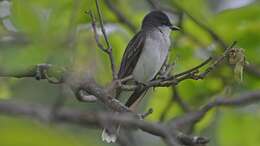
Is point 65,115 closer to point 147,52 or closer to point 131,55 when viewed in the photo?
point 131,55

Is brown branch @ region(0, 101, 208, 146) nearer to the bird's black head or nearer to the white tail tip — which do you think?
the white tail tip

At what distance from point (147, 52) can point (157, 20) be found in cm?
55

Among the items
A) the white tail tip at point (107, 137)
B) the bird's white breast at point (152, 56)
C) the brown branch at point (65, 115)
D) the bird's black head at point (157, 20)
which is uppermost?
the bird's black head at point (157, 20)

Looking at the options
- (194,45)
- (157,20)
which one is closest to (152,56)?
(194,45)

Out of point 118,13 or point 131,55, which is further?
point 118,13

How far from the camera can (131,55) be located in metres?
4.43

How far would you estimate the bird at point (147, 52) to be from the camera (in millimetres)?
4301

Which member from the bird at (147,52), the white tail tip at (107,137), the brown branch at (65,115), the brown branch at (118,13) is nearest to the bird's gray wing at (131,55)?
the bird at (147,52)

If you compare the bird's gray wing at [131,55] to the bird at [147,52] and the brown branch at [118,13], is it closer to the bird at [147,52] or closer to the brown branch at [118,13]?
the bird at [147,52]

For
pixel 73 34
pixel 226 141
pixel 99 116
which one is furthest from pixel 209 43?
pixel 99 116

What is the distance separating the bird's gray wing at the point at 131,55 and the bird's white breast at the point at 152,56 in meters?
0.03

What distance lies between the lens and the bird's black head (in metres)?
4.83

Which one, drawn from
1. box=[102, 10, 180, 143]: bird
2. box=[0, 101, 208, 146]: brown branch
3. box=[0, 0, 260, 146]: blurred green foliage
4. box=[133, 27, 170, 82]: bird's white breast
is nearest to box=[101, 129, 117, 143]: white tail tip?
box=[0, 0, 260, 146]: blurred green foliage

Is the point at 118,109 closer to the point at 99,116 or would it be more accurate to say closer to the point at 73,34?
the point at 73,34
